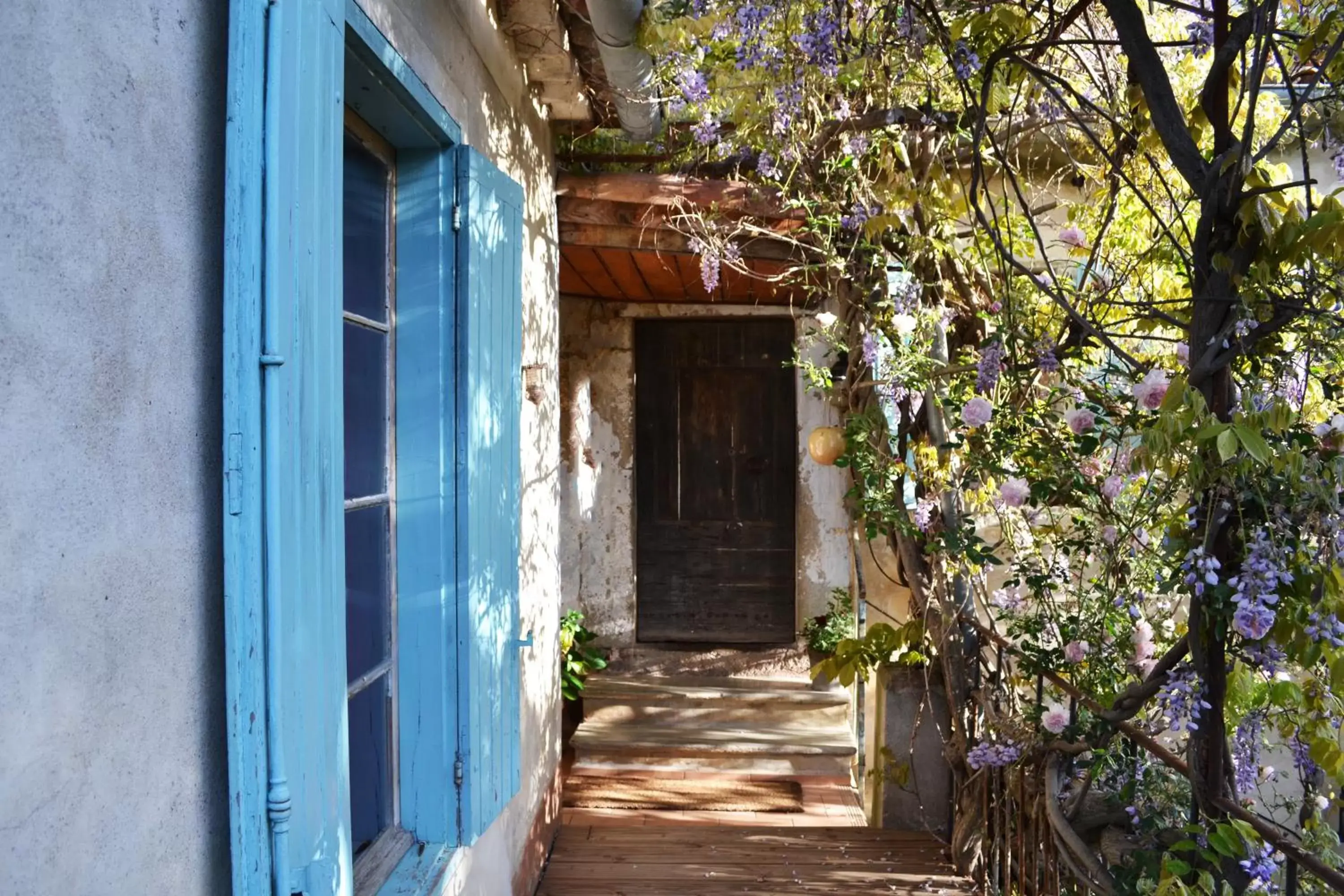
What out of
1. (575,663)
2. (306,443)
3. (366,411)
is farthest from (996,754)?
(575,663)

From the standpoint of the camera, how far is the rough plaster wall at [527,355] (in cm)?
238

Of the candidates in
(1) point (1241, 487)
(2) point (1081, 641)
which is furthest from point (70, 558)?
(2) point (1081, 641)

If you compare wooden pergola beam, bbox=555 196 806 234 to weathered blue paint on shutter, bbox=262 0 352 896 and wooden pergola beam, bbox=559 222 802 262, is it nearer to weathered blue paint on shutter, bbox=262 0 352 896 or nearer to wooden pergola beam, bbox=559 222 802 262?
wooden pergola beam, bbox=559 222 802 262

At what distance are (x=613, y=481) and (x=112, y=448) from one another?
5547 millimetres

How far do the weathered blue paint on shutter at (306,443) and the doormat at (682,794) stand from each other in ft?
12.2

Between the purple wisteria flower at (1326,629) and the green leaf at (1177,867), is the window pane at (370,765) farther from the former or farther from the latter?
the purple wisteria flower at (1326,629)

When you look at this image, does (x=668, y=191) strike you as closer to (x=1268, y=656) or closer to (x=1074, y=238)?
(x=1074, y=238)

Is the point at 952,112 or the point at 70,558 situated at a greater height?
the point at 952,112

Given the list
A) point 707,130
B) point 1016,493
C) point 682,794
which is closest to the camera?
point 1016,493

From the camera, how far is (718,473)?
260 inches

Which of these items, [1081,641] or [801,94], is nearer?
[1081,641]

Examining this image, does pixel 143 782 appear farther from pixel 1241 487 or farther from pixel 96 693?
pixel 1241 487

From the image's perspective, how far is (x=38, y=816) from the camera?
2.97 ft

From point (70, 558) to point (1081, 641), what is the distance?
2.89 meters
